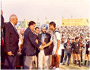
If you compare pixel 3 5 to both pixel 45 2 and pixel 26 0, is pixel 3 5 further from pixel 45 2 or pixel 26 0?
pixel 45 2

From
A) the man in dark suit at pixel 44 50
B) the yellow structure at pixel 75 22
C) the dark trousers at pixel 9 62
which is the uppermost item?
the yellow structure at pixel 75 22

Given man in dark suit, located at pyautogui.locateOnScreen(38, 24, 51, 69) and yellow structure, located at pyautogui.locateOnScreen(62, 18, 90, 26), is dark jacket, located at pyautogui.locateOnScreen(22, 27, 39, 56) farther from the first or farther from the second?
yellow structure, located at pyautogui.locateOnScreen(62, 18, 90, 26)

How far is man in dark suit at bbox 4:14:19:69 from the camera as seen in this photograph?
16.4 ft

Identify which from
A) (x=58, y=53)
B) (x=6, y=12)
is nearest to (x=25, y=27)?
(x=6, y=12)

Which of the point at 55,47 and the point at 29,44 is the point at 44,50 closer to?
the point at 55,47

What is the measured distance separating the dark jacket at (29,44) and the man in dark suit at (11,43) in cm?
19

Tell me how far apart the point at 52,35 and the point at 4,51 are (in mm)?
1050

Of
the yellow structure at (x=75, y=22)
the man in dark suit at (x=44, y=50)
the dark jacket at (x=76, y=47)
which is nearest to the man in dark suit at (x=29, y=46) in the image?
the man in dark suit at (x=44, y=50)

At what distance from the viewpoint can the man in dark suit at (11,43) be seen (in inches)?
197

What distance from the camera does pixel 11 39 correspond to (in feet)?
16.5

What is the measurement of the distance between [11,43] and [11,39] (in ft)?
0.28

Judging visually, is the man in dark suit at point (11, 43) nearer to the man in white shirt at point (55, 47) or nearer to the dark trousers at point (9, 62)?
the dark trousers at point (9, 62)

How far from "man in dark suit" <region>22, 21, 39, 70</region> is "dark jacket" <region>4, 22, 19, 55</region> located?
0.19 m

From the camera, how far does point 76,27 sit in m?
4.97
